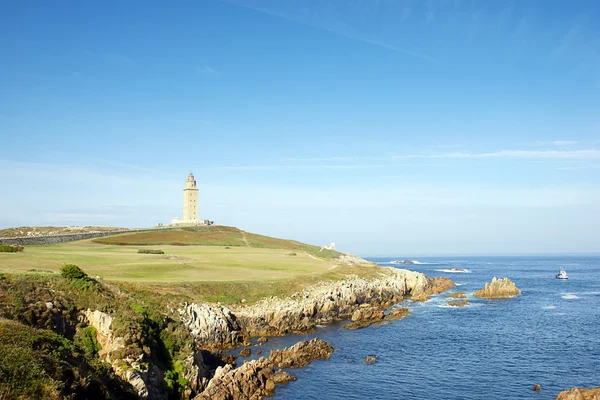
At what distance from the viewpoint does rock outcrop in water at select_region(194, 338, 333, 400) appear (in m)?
35.1

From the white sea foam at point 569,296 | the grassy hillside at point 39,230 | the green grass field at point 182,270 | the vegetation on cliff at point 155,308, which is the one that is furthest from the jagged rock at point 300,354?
the grassy hillside at point 39,230

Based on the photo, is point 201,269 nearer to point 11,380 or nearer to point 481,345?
point 481,345

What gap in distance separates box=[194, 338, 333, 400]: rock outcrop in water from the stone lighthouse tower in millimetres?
132949

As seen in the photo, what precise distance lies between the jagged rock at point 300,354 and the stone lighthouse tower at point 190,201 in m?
130

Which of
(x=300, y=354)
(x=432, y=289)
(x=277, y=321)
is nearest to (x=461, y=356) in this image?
(x=300, y=354)

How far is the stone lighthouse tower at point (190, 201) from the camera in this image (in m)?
173

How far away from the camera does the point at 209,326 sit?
52938 millimetres

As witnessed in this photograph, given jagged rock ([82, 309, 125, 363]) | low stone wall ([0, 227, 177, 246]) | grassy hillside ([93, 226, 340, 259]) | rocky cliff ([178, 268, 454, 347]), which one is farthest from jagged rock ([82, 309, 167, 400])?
grassy hillside ([93, 226, 340, 259])

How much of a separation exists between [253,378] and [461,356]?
2412 cm

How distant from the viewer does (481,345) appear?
180 feet

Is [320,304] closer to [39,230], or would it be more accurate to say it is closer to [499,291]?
[499,291]

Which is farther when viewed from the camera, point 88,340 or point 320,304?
point 320,304

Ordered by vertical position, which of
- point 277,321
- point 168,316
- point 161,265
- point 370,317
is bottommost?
point 370,317

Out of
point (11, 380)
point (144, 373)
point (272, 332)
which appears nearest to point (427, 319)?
point (272, 332)
